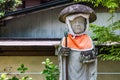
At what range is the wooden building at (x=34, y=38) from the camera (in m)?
10.5

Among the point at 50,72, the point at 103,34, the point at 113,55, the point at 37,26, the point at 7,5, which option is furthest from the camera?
the point at 7,5

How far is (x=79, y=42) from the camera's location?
562cm

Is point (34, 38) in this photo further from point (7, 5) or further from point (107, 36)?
point (7, 5)

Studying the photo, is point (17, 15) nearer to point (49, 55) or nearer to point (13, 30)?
point (13, 30)

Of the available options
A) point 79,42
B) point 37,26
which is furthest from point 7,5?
point 79,42

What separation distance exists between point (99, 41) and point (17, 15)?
3462 mm

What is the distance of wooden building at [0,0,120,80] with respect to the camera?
10461 mm

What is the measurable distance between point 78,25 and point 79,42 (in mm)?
292

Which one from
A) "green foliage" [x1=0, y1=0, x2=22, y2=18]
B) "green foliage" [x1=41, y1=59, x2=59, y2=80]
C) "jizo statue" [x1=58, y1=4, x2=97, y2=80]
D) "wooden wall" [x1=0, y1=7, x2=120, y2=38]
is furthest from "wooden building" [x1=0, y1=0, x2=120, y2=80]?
"jizo statue" [x1=58, y1=4, x2=97, y2=80]

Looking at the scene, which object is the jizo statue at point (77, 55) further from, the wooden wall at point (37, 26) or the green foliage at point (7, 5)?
the green foliage at point (7, 5)

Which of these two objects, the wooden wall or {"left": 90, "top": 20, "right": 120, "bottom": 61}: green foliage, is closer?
{"left": 90, "top": 20, "right": 120, "bottom": 61}: green foliage

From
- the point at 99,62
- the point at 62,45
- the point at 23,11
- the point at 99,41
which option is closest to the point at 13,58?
the point at 23,11

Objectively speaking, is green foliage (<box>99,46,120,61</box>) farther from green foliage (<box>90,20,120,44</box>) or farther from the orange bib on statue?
the orange bib on statue

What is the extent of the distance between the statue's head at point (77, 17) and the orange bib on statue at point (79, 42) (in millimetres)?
104
